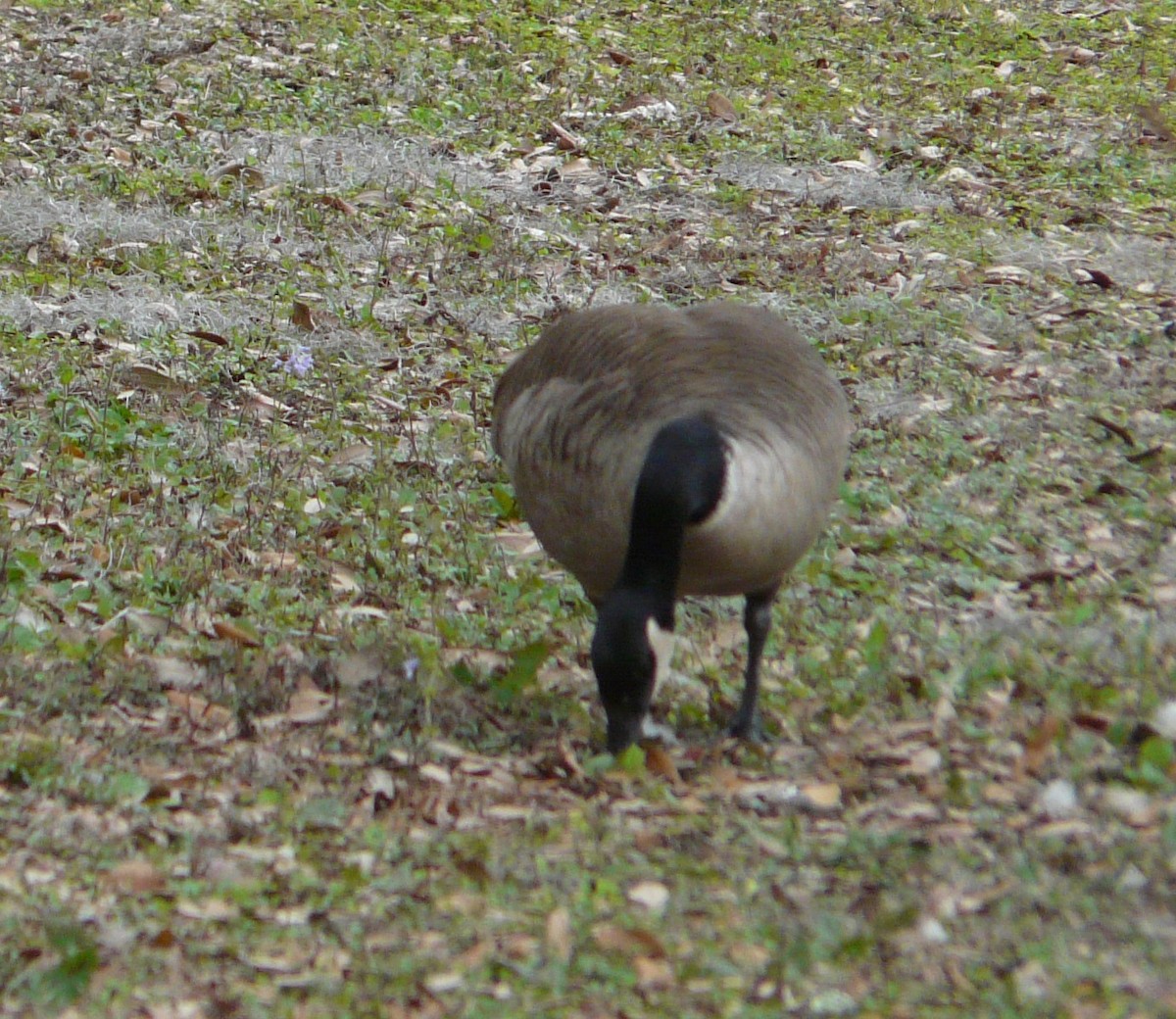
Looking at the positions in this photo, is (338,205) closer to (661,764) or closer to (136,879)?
(661,764)

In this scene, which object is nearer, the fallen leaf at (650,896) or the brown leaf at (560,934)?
the brown leaf at (560,934)

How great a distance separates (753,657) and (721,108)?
286 inches

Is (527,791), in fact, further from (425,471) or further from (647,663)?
(425,471)

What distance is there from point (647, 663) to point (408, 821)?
0.77m

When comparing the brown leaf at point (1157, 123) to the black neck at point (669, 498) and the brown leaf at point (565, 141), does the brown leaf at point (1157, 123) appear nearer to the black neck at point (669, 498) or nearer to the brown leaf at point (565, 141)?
the brown leaf at point (565, 141)

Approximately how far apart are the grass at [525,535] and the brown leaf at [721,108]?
42 mm

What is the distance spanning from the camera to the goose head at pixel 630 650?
4219 mm

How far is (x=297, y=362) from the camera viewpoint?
7.43 m

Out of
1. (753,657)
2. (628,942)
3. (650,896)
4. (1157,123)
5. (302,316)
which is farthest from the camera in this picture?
(1157,123)

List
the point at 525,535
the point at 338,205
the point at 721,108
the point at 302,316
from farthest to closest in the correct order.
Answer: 1. the point at 721,108
2. the point at 338,205
3. the point at 302,316
4. the point at 525,535

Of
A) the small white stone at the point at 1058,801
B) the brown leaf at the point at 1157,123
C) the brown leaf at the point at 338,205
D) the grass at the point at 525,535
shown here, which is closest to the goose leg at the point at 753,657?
the grass at the point at 525,535

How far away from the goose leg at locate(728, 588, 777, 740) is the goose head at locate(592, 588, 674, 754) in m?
0.46

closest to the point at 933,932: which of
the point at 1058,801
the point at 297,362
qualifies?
the point at 1058,801

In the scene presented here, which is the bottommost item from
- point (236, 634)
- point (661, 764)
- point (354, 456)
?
point (354, 456)
